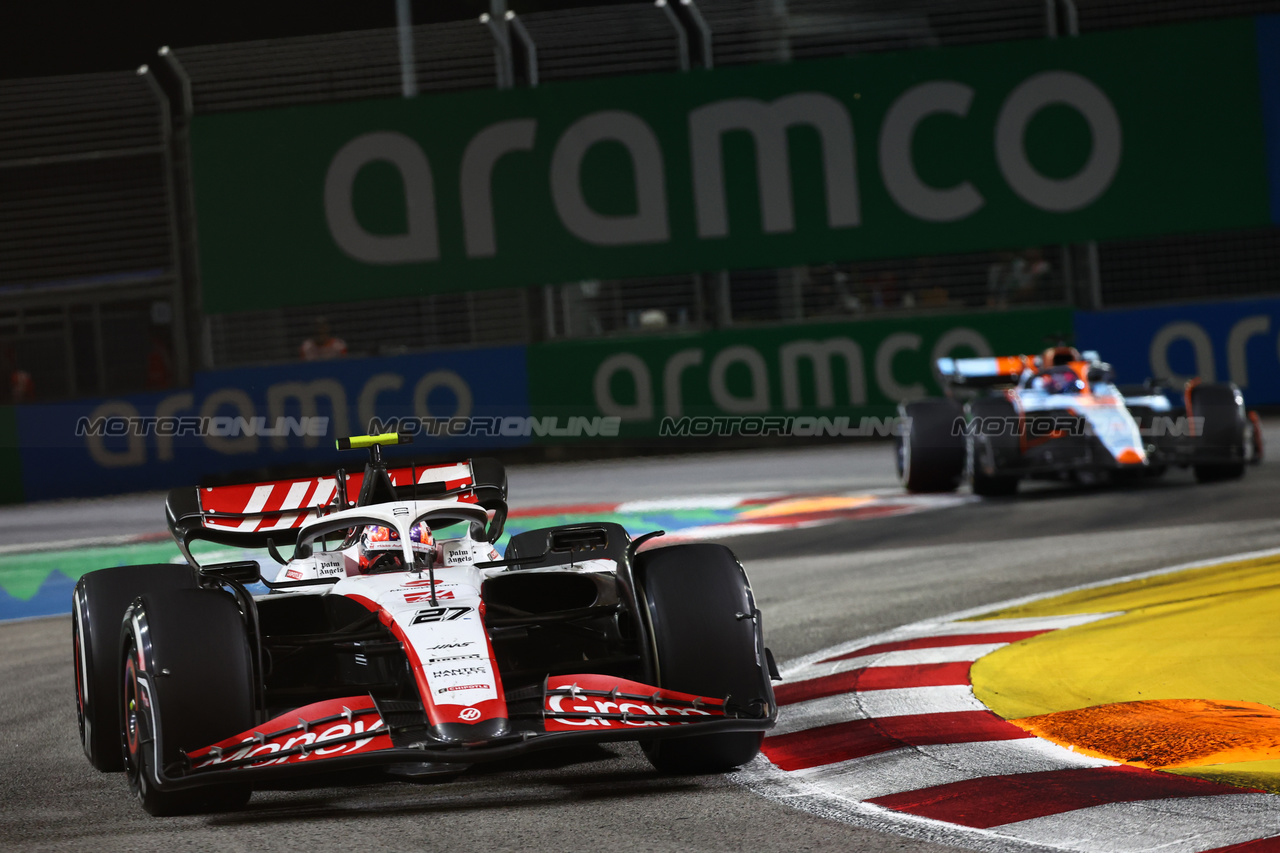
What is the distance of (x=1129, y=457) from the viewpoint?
12.2 meters

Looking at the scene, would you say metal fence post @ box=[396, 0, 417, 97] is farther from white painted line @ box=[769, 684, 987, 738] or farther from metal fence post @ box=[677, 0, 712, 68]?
white painted line @ box=[769, 684, 987, 738]

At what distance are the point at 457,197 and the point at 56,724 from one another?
12.6 m

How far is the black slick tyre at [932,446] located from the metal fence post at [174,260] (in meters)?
8.48

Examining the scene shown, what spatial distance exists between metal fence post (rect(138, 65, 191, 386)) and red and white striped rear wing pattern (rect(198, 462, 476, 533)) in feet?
40.4

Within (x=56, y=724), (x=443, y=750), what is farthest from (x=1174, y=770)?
(x=56, y=724)

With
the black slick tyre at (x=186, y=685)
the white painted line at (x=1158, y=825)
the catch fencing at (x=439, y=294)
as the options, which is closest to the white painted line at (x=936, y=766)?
the white painted line at (x=1158, y=825)

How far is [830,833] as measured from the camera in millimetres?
4086

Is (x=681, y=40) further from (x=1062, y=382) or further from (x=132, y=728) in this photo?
(x=132, y=728)

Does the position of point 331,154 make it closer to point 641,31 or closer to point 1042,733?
point 641,31

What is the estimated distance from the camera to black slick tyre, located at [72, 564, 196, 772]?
511cm

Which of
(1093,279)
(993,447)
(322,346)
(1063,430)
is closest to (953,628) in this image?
(993,447)

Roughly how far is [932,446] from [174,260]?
30.0ft

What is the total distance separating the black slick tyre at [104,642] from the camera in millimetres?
Result: 5109

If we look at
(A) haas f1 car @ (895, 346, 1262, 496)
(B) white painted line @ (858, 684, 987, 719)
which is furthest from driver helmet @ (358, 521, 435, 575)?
(A) haas f1 car @ (895, 346, 1262, 496)
